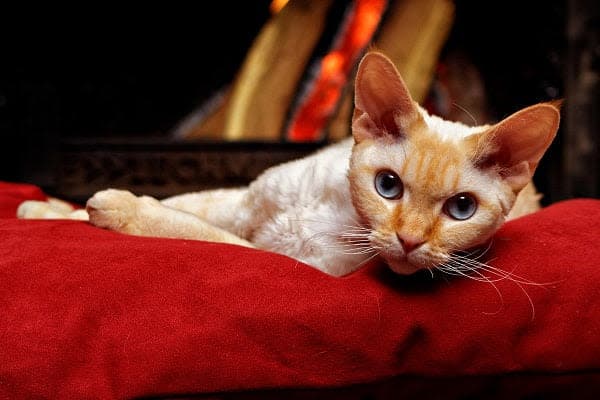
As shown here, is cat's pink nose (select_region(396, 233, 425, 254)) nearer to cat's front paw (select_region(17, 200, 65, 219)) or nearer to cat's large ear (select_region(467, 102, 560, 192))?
cat's large ear (select_region(467, 102, 560, 192))

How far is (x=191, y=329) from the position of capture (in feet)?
2.32

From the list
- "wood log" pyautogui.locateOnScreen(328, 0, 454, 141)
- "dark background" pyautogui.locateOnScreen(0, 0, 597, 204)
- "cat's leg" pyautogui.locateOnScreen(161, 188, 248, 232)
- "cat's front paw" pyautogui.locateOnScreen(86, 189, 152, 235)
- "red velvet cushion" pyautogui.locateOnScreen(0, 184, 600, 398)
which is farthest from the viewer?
"wood log" pyautogui.locateOnScreen(328, 0, 454, 141)

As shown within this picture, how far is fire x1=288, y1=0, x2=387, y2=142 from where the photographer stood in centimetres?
230

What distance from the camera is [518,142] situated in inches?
30.7

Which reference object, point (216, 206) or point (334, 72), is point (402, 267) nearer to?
point (216, 206)

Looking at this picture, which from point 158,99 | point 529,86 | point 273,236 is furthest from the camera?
point 158,99

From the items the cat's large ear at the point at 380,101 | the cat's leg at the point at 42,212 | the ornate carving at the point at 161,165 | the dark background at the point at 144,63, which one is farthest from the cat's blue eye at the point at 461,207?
the ornate carving at the point at 161,165

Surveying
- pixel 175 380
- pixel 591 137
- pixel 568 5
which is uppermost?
pixel 568 5

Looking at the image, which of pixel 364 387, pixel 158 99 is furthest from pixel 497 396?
pixel 158 99

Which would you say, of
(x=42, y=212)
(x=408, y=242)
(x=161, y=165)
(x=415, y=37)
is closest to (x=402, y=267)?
(x=408, y=242)

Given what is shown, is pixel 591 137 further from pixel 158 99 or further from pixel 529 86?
pixel 158 99

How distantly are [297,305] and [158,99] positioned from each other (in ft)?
5.81

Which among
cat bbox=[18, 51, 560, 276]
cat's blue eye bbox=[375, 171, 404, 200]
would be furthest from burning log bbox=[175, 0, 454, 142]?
cat's blue eye bbox=[375, 171, 404, 200]

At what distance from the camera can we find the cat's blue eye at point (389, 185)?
31.0 inches
